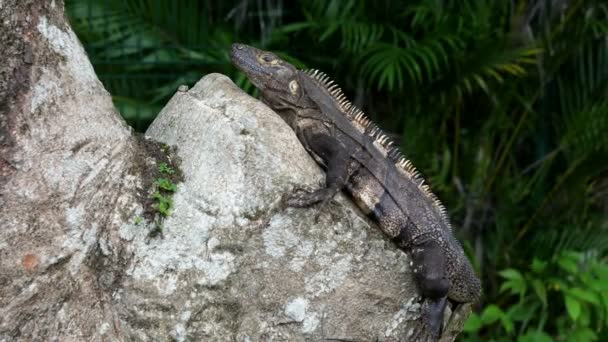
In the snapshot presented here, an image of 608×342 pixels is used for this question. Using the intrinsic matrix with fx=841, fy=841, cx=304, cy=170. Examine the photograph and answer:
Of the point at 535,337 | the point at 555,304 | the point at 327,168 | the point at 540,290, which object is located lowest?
the point at 555,304

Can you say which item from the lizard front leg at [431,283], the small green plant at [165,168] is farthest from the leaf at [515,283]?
the small green plant at [165,168]

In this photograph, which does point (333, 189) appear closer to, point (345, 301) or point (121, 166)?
point (345, 301)

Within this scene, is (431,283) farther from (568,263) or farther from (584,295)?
(568,263)

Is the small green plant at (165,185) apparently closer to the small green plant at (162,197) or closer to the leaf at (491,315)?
the small green plant at (162,197)

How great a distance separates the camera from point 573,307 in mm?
5074

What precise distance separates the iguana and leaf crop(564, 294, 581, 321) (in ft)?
3.99

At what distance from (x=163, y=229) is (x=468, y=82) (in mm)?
3369

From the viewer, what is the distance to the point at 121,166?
339 cm

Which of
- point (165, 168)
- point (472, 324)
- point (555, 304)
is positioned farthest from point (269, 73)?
point (555, 304)

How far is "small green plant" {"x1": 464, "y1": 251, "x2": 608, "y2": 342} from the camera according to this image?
5.26m

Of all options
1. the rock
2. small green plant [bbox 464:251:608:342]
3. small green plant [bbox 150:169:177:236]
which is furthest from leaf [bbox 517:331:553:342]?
small green plant [bbox 150:169:177:236]

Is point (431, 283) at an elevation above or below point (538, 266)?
above

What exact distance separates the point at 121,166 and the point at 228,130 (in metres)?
0.47

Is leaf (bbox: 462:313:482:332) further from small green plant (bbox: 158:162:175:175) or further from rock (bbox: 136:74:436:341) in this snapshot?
small green plant (bbox: 158:162:175:175)
